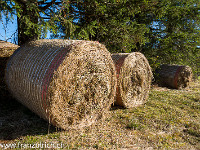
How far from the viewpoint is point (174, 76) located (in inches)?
361

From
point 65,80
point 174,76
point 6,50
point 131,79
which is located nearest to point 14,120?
point 65,80

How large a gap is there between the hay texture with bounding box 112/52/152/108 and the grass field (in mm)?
495

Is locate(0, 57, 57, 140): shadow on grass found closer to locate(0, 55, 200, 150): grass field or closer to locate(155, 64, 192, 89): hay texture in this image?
locate(0, 55, 200, 150): grass field

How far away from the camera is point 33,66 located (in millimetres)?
3410

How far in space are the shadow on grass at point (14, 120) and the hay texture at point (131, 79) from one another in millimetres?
2281

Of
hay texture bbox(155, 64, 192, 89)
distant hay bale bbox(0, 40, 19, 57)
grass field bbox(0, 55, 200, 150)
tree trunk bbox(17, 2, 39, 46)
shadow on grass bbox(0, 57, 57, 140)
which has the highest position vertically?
tree trunk bbox(17, 2, 39, 46)

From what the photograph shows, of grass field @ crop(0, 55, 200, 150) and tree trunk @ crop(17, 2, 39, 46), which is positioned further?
tree trunk @ crop(17, 2, 39, 46)

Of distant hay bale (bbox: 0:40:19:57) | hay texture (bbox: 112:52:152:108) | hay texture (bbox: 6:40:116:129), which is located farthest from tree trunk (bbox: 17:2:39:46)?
hay texture (bbox: 112:52:152:108)

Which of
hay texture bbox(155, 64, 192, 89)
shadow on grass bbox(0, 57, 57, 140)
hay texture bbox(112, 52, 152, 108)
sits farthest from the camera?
hay texture bbox(155, 64, 192, 89)

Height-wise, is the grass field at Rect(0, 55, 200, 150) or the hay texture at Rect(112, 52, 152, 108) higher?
the hay texture at Rect(112, 52, 152, 108)

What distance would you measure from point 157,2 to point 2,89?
807 centimetres

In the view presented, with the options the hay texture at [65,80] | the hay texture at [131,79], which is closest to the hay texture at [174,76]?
the hay texture at [131,79]

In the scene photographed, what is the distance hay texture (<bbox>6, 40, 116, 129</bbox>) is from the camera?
9.90 feet

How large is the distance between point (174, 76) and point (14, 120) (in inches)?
320
